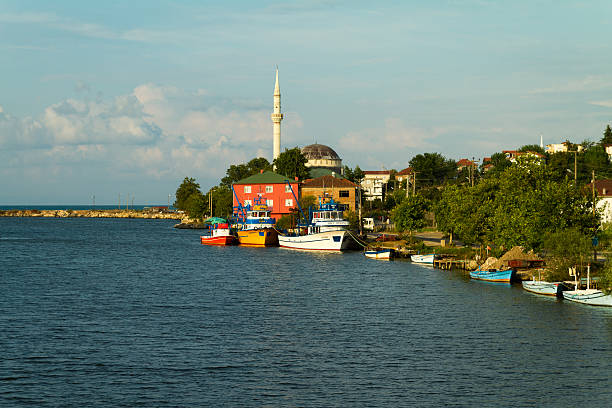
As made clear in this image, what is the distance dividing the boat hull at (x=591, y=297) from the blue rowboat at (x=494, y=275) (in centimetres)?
1064

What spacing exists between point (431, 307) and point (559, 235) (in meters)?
12.7

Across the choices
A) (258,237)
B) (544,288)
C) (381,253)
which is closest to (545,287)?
(544,288)

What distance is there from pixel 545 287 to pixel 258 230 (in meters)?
71.0

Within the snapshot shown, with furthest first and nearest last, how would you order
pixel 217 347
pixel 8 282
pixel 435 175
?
pixel 435 175 < pixel 8 282 < pixel 217 347

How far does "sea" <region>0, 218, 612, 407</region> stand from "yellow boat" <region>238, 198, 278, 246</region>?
50529 mm

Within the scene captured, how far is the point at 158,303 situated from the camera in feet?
170

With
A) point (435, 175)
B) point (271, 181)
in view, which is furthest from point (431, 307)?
point (435, 175)

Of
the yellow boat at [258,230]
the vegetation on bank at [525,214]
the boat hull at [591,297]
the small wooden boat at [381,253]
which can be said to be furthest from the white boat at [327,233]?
the boat hull at [591,297]

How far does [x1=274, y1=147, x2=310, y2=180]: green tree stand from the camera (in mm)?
174375

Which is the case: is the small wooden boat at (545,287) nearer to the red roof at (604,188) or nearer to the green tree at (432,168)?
the red roof at (604,188)

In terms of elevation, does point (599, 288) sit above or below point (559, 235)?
below

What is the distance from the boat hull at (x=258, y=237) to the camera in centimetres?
11769

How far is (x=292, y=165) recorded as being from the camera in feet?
573

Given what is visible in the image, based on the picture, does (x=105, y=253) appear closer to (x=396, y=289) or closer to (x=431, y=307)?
(x=396, y=289)
